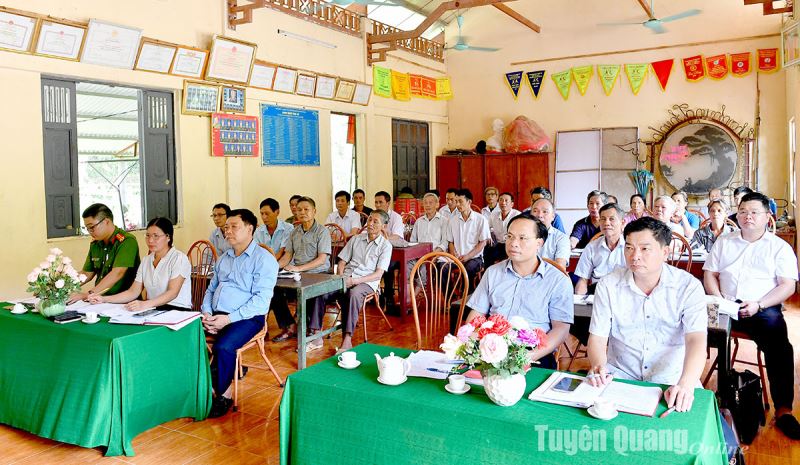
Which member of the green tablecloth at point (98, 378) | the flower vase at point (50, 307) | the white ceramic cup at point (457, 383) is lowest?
the green tablecloth at point (98, 378)

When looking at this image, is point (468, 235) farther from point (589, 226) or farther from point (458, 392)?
point (458, 392)

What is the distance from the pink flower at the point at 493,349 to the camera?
5.88ft

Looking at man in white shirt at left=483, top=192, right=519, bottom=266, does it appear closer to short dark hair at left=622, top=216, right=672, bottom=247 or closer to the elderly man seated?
the elderly man seated

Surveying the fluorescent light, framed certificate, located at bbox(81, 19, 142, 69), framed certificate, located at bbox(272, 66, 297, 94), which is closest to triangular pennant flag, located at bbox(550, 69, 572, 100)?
the fluorescent light

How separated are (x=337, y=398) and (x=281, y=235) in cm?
389

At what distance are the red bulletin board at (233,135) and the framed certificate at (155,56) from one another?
29.6 inches

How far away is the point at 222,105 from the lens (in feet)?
22.1

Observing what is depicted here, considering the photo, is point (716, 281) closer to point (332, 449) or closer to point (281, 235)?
point (332, 449)

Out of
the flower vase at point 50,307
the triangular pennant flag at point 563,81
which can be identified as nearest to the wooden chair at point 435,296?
the flower vase at point 50,307

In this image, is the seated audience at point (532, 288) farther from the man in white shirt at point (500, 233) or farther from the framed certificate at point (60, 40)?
the framed certificate at point (60, 40)

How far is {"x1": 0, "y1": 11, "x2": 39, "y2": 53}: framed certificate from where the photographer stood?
4.82 meters

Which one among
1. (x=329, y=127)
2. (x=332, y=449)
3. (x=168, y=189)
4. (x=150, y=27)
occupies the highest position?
(x=150, y=27)

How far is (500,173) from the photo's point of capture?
10.1 meters

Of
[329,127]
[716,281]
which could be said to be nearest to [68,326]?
[716,281]
